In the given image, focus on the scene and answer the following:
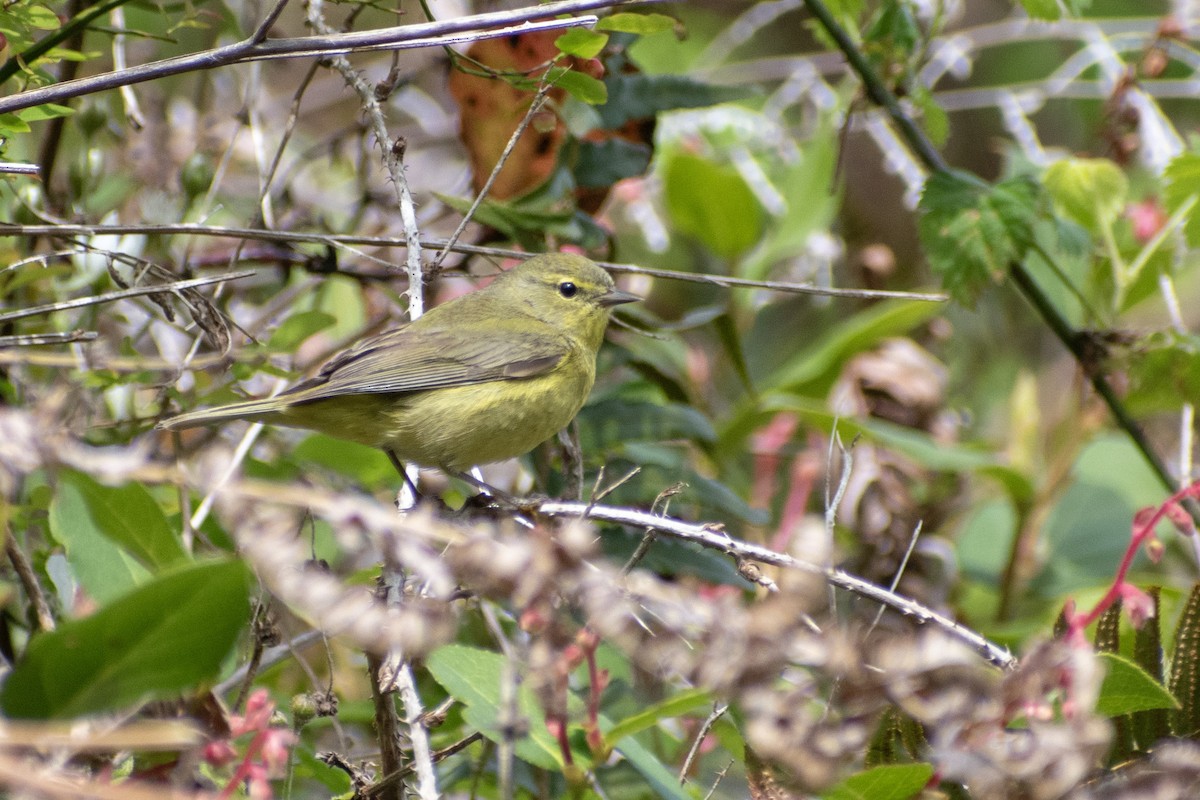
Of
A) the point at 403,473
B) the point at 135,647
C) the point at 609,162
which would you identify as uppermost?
the point at 609,162

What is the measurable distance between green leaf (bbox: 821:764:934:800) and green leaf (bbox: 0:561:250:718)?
98 centimetres

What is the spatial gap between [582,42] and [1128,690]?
1.56 metres

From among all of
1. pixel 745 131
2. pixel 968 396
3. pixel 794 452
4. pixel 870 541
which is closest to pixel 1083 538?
pixel 870 541

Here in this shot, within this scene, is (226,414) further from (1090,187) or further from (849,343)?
(1090,187)

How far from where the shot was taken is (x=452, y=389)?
353 centimetres

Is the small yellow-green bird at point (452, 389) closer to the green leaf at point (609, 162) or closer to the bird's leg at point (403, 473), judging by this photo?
the bird's leg at point (403, 473)

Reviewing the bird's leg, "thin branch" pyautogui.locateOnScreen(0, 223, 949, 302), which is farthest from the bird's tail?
"thin branch" pyautogui.locateOnScreen(0, 223, 949, 302)

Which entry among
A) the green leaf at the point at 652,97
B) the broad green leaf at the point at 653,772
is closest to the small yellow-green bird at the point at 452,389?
the green leaf at the point at 652,97

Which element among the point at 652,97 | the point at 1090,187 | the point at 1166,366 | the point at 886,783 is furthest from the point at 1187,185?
the point at 886,783

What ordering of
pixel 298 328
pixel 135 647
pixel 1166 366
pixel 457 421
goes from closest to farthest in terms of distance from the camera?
pixel 135 647, pixel 298 328, pixel 1166 366, pixel 457 421

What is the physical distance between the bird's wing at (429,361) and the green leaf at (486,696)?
1.08 m

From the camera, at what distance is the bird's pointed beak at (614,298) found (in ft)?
12.6

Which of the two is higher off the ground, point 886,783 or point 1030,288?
point 1030,288

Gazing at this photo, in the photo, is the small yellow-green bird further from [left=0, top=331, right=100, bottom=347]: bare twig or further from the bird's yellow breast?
[left=0, top=331, right=100, bottom=347]: bare twig
